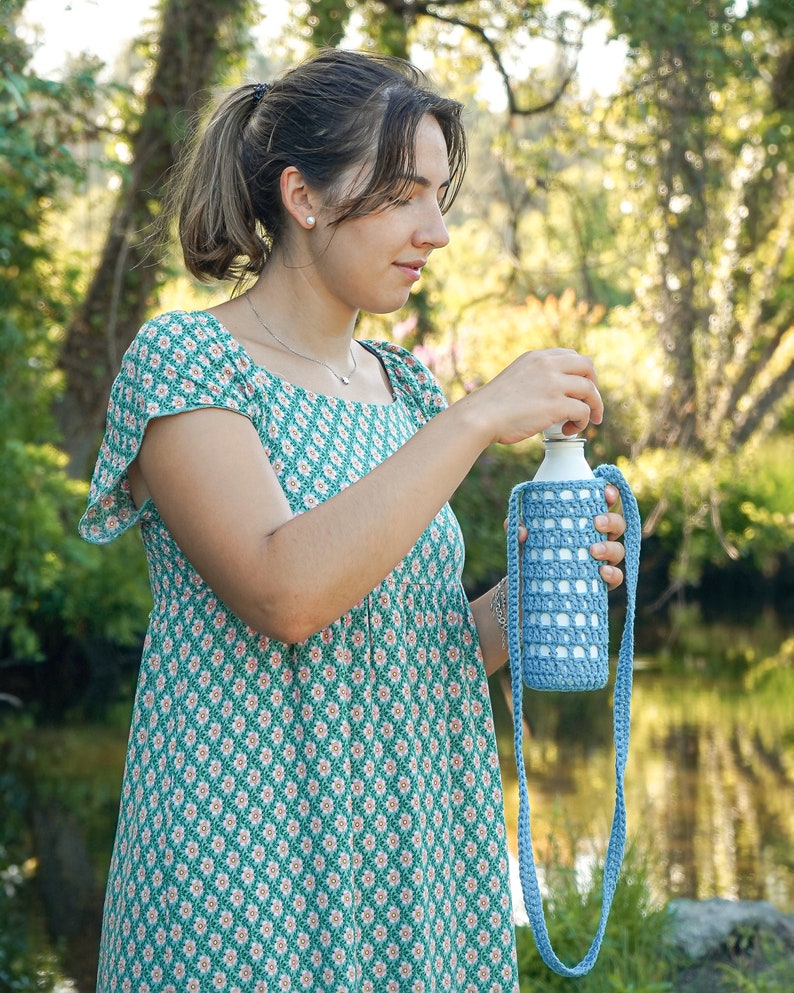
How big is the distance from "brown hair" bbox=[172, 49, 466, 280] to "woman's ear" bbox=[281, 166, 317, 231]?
0.04 ft

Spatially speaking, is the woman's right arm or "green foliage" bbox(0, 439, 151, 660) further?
"green foliage" bbox(0, 439, 151, 660)

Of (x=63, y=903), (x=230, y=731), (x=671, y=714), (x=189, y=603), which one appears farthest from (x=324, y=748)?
(x=671, y=714)

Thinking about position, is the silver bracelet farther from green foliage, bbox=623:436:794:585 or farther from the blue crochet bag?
green foliage, bbox=623:436:794:585

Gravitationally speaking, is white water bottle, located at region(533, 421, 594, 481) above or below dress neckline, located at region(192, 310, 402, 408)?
below

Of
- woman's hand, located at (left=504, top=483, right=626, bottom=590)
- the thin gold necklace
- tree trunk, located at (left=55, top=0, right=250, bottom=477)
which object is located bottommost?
woman's hand, located at (left=504, top=483, right=626, bottom=590)

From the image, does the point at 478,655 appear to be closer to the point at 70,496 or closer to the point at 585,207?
the point at 585,207

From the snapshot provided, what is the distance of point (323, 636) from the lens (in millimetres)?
1482

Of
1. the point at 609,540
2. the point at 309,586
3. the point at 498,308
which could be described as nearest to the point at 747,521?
the point at 498,308

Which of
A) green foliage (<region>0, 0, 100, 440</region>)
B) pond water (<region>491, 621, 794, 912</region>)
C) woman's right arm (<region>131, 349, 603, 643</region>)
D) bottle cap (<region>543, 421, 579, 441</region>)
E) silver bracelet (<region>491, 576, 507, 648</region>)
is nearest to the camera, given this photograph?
woman's right arm (<region>131, 349, 603, 643</region>)

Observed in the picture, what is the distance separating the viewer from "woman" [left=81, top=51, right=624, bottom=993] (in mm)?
1357

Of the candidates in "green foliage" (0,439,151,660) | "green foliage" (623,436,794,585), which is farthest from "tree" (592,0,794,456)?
"green foliage" (623,436,794,585)

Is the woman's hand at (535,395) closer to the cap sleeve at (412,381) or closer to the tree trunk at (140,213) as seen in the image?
the cap sleeve at (412,381)

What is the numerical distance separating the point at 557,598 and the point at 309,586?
36 cm

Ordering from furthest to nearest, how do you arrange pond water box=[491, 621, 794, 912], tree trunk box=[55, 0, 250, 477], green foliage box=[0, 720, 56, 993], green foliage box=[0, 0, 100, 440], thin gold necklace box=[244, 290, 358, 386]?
1. tree trunk box=[55, 0, 250, 477]
2. green foliage box=[0, 0, 100, 440]
3. pond water box=[491, 621, 794, 912]
4. green foliage box=[0, 720, 56, 993]
5. thin gold necklace box=[244, 290, 358, 386]
